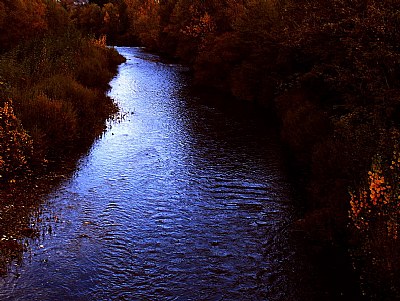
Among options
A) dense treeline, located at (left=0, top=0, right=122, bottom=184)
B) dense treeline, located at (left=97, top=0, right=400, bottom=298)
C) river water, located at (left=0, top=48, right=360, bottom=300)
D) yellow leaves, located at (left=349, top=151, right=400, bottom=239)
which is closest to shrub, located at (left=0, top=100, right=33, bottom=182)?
dense treeline, located at (left=0, top=0, right=122, bottom=184)

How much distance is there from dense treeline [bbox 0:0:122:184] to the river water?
1298 millimetres

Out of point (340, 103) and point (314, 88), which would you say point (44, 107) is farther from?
point (314, 88)

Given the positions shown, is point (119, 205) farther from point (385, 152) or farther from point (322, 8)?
point (322, 8)

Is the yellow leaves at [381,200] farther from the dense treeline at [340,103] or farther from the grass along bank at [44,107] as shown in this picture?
the grass along bank at [44,107]

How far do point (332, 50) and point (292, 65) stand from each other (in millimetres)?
7029

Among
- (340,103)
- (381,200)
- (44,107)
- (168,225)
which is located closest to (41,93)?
(44,107)

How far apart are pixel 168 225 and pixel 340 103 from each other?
9.32 metres

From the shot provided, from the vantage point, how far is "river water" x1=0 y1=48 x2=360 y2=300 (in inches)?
346

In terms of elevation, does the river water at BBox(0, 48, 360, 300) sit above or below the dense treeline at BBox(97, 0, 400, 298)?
below

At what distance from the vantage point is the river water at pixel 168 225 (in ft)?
28.9

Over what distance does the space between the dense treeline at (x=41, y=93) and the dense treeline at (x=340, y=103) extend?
367 inches

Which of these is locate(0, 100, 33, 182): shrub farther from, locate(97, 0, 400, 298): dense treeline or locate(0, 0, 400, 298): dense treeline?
locate(97, 0, 400, 298): dense treeline

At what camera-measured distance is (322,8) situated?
15.6 metres

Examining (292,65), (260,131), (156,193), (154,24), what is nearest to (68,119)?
(156,193)
